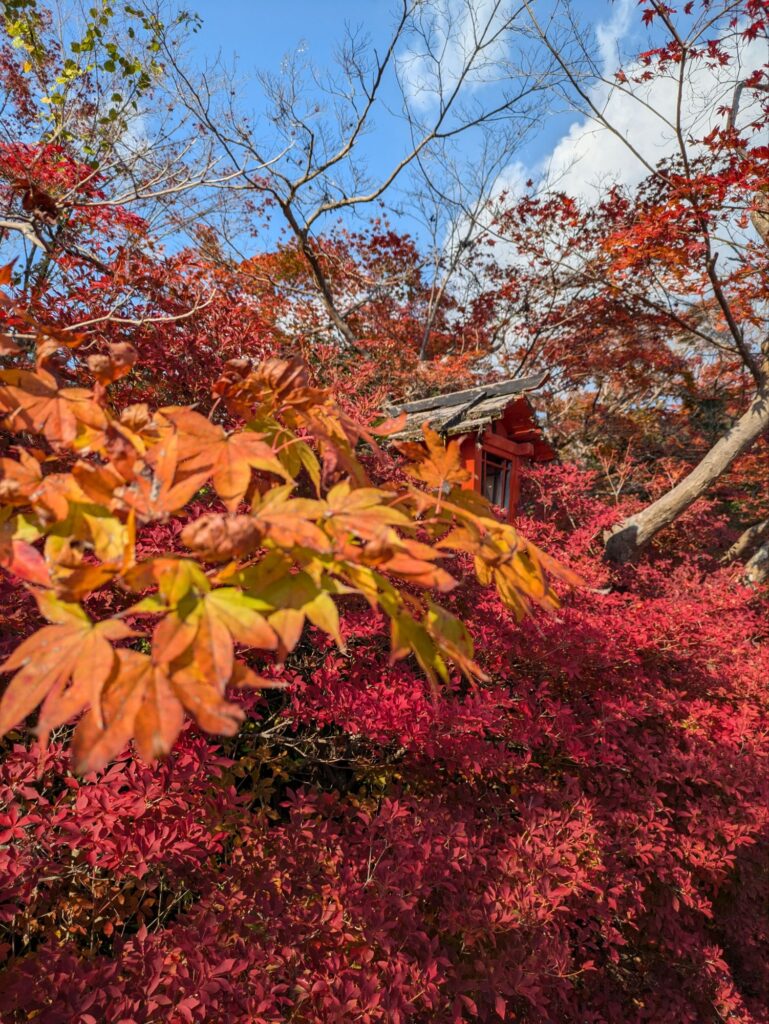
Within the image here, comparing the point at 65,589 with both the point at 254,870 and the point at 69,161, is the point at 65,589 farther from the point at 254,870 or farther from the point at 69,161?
the point at 69,161

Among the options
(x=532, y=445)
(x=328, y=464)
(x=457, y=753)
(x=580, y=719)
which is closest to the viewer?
(x=328, y=464)

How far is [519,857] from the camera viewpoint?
6.72 feet

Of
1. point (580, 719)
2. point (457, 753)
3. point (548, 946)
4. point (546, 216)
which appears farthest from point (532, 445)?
point (546, 216)

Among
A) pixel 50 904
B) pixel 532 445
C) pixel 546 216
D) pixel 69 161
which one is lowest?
pixel 50 904

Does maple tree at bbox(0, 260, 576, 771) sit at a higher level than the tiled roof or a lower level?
lower

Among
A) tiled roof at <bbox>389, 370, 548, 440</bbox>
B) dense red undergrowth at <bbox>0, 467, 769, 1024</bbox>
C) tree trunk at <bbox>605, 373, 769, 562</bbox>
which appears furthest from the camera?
tree trunk at <bbox>605, 373, 769, 562</bbox>

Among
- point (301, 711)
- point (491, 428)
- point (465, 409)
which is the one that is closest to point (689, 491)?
point (491, 428)

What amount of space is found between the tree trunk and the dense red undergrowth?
2.82m

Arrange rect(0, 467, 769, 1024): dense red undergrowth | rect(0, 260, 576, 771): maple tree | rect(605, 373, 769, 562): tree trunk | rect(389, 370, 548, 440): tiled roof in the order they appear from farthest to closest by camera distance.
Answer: rect(605, 373, 769, 562): tree trunk → rect(389, 370, 548, 440): tiled roof → rect(0, 467, 769, 1024): dense red undergrowth → rect(0, 260, 576, 771): maple tree

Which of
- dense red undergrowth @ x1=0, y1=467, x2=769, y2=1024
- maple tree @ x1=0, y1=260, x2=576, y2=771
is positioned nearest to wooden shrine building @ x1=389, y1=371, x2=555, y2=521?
dense red undergrowth @ x1=0, y1=467, x2=769, y2=1024

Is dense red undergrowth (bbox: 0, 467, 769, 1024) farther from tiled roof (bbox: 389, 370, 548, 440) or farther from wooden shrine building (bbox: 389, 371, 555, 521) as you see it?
tiled roof (bbox: 389, 370, 548, 440)

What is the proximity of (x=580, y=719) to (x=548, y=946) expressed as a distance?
3.83 ft

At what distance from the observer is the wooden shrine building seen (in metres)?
5.02

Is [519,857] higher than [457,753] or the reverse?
the reverse
